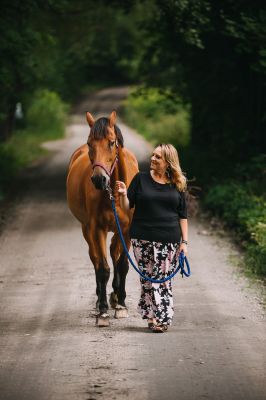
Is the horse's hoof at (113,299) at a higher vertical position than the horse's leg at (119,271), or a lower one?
lower

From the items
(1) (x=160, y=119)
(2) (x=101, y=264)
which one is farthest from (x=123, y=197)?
(1) (x=160, y=119)

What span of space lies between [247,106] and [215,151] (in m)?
2.07

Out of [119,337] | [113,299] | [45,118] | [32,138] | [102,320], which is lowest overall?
[45,118]

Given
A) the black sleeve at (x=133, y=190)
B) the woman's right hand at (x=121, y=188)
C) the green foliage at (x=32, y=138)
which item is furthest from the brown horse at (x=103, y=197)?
the green foliage at (x=32, y=138)

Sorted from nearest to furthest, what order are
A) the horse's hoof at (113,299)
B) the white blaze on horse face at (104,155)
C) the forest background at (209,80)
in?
the white blaze on horse face at (104,155)
the horse's hoof at (113,299)
the forest background at (209,80)

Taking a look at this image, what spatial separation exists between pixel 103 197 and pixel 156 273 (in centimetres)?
113

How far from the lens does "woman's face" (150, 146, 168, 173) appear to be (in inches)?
362

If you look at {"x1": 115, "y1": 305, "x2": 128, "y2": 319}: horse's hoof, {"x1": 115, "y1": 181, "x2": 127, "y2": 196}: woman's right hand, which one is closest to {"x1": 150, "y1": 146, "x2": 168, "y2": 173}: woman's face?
{"x1": 115, "y1": 181, "x2": 127, "y2": 196}: woman's right hand

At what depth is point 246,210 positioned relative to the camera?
16.2 metres

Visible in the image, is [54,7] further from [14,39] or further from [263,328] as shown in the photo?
[263,328]

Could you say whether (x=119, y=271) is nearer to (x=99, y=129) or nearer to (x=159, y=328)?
(x=159, y=328)

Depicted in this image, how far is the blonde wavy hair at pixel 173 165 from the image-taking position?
919 centimetres

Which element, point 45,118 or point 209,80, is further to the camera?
point 45,118

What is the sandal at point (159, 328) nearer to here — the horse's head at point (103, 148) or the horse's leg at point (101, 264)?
the horse's leg at point (101, 264)
